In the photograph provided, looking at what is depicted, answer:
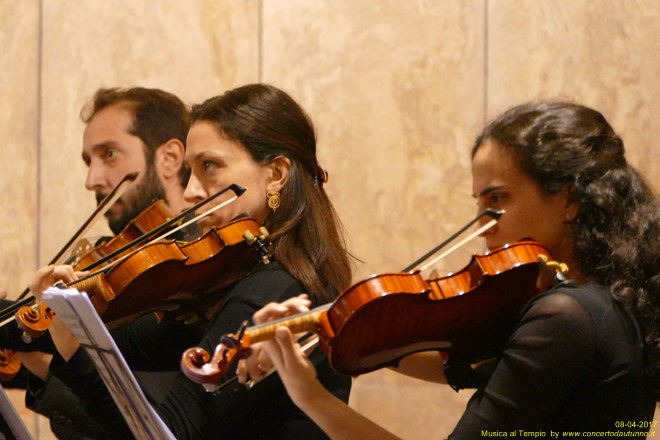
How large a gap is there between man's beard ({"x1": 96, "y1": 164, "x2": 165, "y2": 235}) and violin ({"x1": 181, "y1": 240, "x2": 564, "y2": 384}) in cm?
120

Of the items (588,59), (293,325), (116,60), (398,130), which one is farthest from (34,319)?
(588,59)

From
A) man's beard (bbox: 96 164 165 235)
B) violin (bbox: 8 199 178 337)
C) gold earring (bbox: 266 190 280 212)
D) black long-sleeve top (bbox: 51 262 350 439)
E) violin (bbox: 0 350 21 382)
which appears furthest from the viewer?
man's beard (bbox: 96 164 165 235)

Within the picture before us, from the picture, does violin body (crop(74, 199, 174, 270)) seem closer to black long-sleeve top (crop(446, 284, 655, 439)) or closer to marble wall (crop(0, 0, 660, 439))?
marble wall (crop(0, 0, 660, 439))

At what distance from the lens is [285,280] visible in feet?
6.56

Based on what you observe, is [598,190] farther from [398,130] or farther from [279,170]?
[398,130]

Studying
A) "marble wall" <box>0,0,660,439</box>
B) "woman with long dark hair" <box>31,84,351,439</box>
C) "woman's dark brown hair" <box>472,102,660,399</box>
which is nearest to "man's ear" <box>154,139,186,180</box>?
"woman with long dark hair" <box>31,84,351,439</box>

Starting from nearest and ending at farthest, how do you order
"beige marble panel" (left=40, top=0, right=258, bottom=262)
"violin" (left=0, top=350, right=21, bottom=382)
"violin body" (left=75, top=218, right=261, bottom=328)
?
"violin body" (left=75, top=218, right=261, bottom=328), "violin" (left=0, top=350, right=21, bottom=382), "beige marble panel" (left=40, top=0, right=258, bottom=262)

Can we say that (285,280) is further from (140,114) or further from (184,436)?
(140,114)

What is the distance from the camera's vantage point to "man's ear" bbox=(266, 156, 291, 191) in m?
2.14

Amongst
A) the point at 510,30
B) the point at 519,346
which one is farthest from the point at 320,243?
the point at 510,30

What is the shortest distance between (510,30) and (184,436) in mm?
1952

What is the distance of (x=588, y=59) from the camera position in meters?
3.31

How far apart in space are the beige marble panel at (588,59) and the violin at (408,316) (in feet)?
5.46

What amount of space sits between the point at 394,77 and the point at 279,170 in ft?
4.41
